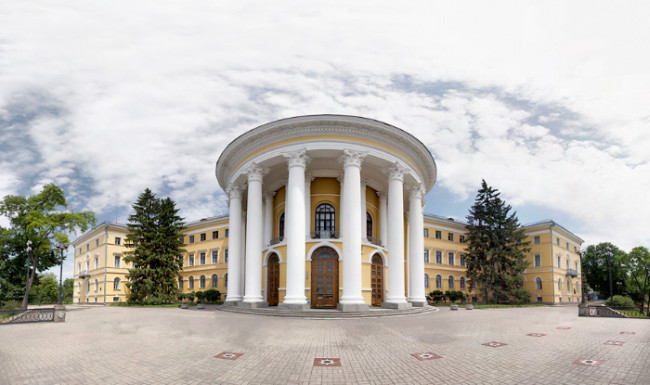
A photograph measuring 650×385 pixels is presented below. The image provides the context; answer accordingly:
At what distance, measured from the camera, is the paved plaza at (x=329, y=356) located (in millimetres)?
7367

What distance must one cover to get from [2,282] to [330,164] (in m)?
28.3

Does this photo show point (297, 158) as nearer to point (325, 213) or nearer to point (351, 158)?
point (351, 158)

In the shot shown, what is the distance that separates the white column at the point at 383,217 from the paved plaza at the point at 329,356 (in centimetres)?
1418

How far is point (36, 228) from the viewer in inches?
Answer: 1073

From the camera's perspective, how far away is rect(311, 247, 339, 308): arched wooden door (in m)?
24.0

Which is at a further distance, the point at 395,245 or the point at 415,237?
the point at 415,237

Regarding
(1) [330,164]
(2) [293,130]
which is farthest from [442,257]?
(2) [293,130]

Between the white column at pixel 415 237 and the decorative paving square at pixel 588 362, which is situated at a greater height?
the white column at pixel 415 237

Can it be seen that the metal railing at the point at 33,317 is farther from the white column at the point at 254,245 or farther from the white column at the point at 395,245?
the white column at the point at 395,245

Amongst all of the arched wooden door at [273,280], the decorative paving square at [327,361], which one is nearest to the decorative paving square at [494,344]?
the decorative paving square at [327,361]

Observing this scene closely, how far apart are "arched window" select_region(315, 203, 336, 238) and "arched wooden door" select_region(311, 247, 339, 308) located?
2147 millimetres

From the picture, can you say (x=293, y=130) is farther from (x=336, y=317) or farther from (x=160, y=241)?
(x=160, y=241)

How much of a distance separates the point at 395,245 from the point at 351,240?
3.86 metres

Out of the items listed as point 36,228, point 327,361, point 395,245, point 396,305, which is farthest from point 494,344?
point 36,228
